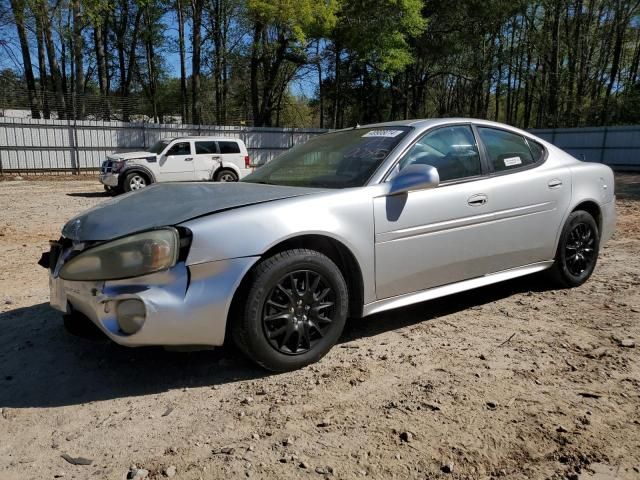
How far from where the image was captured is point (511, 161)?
4.14 metres

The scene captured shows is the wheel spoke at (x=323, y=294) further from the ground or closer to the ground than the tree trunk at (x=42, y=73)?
closer to the ground

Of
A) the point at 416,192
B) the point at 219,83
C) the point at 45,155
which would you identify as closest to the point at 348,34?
the point at 219,83

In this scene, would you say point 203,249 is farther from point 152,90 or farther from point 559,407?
point 152,90

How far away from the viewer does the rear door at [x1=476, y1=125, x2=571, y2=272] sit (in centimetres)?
391

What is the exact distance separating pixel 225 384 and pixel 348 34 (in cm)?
2898

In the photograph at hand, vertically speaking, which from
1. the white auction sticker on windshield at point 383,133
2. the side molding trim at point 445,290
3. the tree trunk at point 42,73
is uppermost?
the tree trunk at point 42,73

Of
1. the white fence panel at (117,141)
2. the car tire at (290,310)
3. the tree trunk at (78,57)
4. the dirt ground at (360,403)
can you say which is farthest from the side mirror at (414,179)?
the white fence panel at (117,141)

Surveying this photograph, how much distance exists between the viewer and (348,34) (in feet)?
95.3

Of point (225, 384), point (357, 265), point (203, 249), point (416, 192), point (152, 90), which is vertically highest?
point (152, 90)

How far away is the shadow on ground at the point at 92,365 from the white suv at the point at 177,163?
10.6 m

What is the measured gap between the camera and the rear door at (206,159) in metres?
15.1

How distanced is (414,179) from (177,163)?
12.6m

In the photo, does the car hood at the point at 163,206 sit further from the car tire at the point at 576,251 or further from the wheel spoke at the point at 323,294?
the car tire at the point at 576,251

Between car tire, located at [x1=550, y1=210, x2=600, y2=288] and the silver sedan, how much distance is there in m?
0.02
